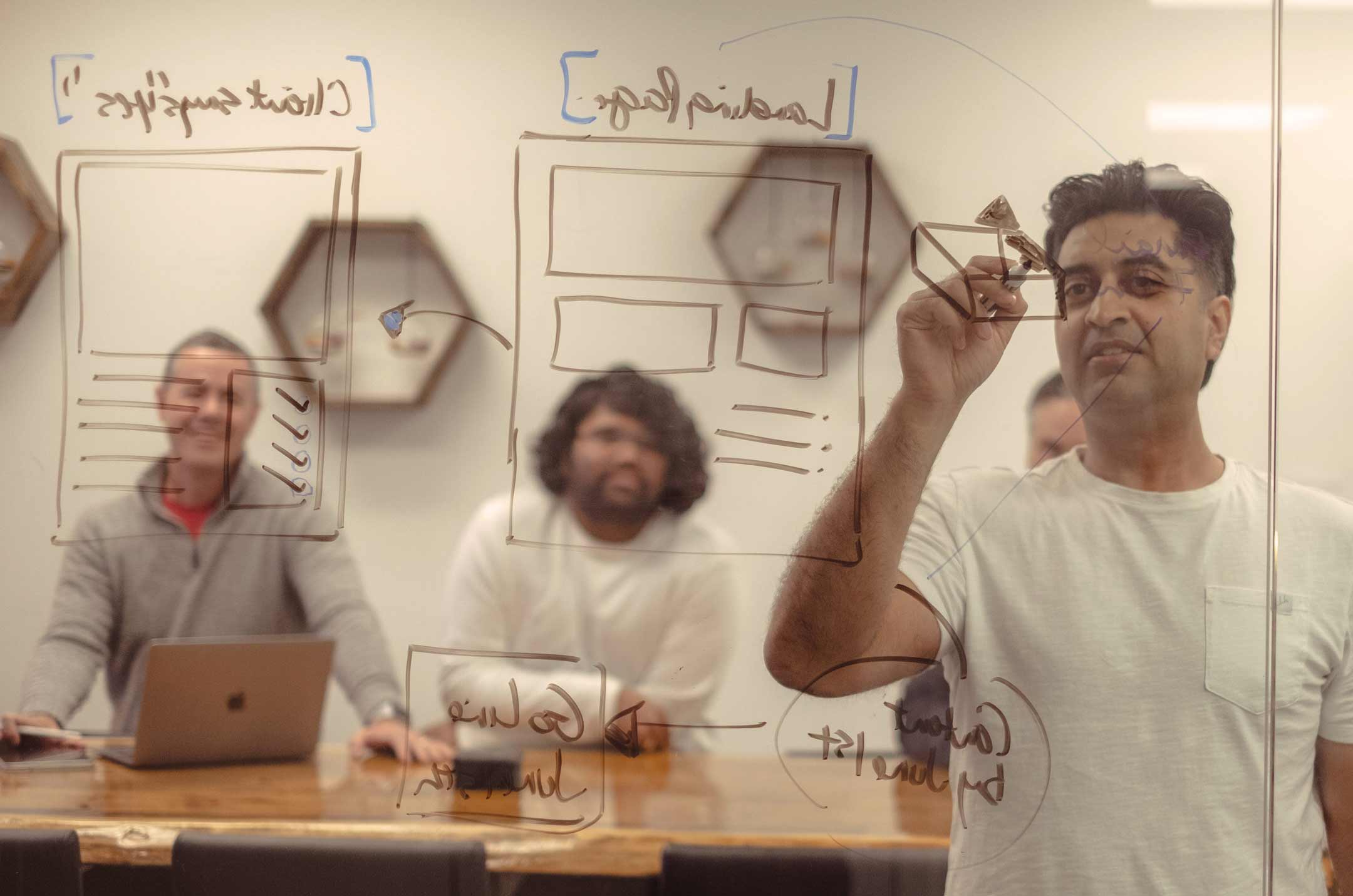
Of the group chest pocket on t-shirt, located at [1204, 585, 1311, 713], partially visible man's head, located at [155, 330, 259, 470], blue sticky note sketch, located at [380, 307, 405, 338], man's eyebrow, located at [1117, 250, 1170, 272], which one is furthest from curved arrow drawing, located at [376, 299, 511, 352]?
chest pocket on t-shirt, located at [1204, 585, 1311, 713]

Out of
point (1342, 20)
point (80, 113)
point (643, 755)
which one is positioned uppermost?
point (1342, 20)

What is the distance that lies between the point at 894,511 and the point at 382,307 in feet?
1.57

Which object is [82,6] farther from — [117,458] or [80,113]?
[117,458]

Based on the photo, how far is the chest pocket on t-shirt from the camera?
945mm

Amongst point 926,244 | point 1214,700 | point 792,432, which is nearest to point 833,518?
point 792,432

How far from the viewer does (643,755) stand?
98 cm

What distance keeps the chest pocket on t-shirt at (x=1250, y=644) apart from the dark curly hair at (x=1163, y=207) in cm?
19

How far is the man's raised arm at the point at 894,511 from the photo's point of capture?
940 millimetres

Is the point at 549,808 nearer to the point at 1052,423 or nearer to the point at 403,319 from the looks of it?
the point at 403,319

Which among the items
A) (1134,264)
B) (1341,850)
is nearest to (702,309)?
(1134,264)

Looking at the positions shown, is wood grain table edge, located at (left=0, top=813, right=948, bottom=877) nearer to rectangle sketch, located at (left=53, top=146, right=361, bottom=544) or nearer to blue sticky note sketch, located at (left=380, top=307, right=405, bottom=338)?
rectangle sketch, located at (left=53, top=146, right=361, bottom=544)

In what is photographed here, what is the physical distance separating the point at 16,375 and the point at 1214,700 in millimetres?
1095

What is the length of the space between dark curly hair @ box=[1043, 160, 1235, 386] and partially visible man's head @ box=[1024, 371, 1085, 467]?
112 millimetres

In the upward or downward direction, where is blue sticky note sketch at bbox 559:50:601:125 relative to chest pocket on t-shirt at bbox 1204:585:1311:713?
upward
